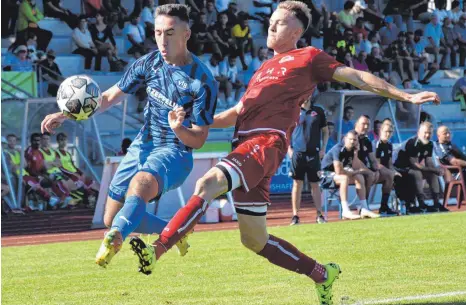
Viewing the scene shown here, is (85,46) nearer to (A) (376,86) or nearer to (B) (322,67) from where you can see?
(B) (322,67)

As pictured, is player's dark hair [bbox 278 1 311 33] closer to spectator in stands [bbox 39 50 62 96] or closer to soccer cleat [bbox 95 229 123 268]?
soccer cleat [bbox 95 229 123 268]

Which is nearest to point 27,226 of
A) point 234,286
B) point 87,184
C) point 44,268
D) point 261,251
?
point 87,184

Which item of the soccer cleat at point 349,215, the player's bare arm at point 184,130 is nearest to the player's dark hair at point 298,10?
the player's bare arm at point 184,130

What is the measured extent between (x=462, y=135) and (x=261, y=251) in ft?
61.6

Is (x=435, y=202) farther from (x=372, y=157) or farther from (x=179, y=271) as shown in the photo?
(x=179, y=271)

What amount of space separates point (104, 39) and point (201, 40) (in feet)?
8.54

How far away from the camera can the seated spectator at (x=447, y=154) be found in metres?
20.0

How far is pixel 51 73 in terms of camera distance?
22.7m

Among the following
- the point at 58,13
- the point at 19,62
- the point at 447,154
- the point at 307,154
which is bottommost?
the point at 447,154

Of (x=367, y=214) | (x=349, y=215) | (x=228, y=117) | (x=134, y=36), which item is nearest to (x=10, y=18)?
(x=134, y=36)

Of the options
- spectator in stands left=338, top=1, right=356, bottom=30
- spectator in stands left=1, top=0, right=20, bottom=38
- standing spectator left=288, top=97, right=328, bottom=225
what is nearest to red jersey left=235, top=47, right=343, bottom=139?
standing spectator left=288, top=97, right=328, bottom=225

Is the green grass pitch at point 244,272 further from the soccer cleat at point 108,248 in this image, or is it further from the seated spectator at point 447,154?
the seated spectator at point 447,154

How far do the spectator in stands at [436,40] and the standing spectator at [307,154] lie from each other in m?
16.3

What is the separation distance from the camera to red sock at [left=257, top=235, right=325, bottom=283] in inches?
306
